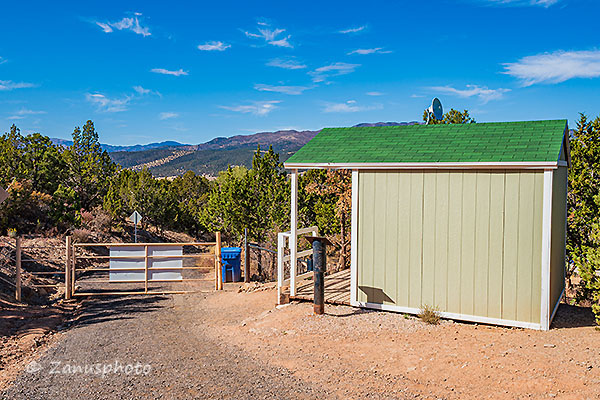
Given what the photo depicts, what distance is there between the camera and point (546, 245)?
7445mm

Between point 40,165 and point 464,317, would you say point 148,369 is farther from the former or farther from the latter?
point 40,165

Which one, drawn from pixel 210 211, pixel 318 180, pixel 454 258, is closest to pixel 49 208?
pixel 210 211

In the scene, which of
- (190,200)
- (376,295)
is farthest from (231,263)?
(190,200)

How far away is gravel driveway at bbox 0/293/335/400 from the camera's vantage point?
5.64 meters

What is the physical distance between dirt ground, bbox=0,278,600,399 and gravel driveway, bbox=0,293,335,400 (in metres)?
0.02

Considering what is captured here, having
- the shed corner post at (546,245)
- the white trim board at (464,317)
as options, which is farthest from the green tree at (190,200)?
the shed corner post at (546,245)

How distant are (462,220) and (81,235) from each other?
1856cm

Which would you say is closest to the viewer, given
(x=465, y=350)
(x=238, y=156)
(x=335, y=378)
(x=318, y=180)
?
(x=335, y=378)

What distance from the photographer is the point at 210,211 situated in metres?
18.1

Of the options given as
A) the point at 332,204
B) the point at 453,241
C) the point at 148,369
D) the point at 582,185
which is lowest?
the point at 148,369

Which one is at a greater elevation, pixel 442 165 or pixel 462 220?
pixel 442 165

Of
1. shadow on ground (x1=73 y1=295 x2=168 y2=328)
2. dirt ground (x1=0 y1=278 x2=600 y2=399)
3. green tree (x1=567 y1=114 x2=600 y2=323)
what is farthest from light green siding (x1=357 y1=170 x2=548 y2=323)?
shadow on ground (x1=73 y1=295 x2=168 y2=328)

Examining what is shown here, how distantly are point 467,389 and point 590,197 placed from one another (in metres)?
7.24

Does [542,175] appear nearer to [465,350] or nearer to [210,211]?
[465,350]
